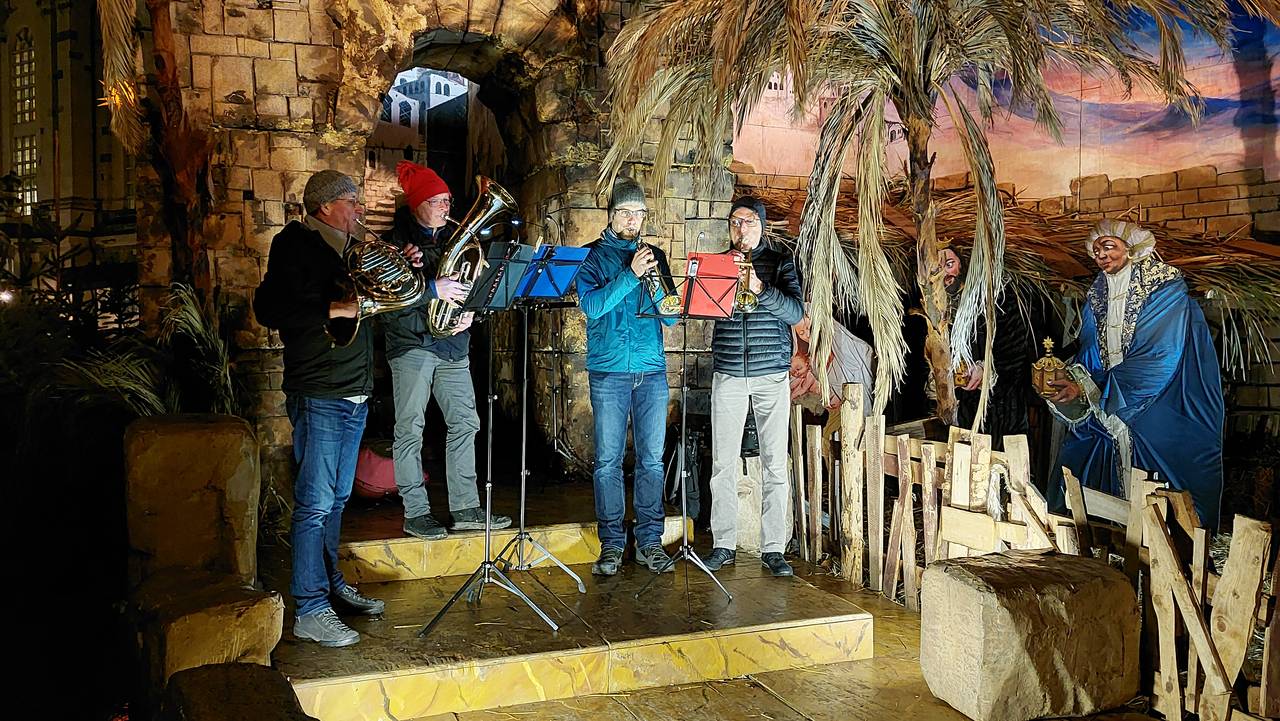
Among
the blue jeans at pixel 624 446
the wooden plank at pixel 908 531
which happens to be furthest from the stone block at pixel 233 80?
the wooden plank at pixel 908 531

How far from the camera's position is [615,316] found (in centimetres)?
484

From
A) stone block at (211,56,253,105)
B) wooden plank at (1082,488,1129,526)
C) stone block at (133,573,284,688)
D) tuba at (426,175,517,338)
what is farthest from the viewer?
stone block at (211,56,253,105)

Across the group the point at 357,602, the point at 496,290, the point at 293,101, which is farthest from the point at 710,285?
the point at 293,101

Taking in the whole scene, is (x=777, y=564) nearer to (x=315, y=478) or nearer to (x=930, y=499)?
(x=930, y=499)

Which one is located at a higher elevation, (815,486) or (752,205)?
(752,205)

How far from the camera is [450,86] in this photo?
10258 millimetres

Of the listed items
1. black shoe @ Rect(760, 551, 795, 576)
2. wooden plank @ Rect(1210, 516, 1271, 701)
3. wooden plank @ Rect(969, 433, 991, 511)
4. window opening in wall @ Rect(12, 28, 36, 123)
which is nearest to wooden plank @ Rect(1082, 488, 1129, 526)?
wooden plank @ Rect(969, 433, 991, 511)

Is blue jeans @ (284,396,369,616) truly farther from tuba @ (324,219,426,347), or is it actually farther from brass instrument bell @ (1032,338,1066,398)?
brass instrument bell @ (1032,338,1066,398)

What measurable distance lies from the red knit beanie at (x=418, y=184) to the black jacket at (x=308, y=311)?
111cm

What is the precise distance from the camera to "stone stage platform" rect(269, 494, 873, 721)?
12.2 ft

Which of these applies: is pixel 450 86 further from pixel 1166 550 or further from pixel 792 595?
pixel 1166 550

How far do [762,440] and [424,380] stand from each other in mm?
1991

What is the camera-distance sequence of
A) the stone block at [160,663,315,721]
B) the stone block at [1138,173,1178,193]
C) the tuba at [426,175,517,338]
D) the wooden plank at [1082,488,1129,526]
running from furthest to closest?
the stone block at [1138,173,1178,193]
the wooden plank at [1082,488,1129,526]
the tuba at [426,175,517,338]
the stone block at [160,663,315,721]

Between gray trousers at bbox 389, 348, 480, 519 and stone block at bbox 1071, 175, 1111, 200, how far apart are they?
654 centimetres
